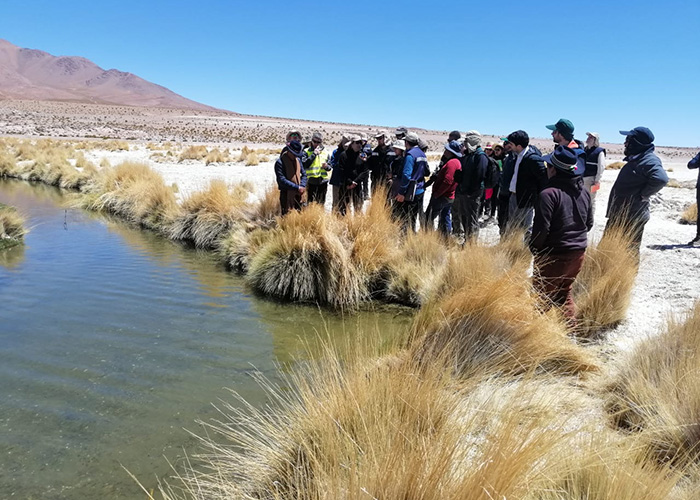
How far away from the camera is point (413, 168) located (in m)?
7.22

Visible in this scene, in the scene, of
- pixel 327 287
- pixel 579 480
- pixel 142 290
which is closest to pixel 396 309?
pixel 327 287

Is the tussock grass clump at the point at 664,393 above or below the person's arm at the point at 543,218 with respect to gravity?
below

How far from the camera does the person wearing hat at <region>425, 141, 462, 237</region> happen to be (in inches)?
273

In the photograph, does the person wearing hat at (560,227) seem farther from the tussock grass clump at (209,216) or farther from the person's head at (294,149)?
the tussock grass clump at (209,216)

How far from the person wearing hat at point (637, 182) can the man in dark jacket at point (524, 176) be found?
3.10ft

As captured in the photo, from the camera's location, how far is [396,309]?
6168 mm

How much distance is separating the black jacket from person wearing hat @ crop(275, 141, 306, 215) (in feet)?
14.6

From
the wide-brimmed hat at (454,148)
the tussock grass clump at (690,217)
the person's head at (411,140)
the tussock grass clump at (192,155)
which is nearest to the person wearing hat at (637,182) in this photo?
the wide-brimmed hat at (454,148)

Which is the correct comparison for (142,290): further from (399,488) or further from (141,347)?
(399,488)

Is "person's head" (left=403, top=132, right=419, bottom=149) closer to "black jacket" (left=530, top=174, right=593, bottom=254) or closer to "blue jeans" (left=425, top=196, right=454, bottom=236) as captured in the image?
"blue jeans" (left=425, top=196, right=454, bottom=236)

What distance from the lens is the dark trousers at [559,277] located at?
160 inches

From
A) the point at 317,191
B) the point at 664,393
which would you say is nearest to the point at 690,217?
the point at 317,191

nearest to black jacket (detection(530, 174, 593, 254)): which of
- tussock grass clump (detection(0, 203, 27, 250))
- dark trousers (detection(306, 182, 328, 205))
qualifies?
dark trousers (detection(306, 182, 328, 205))

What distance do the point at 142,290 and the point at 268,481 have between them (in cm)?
490
